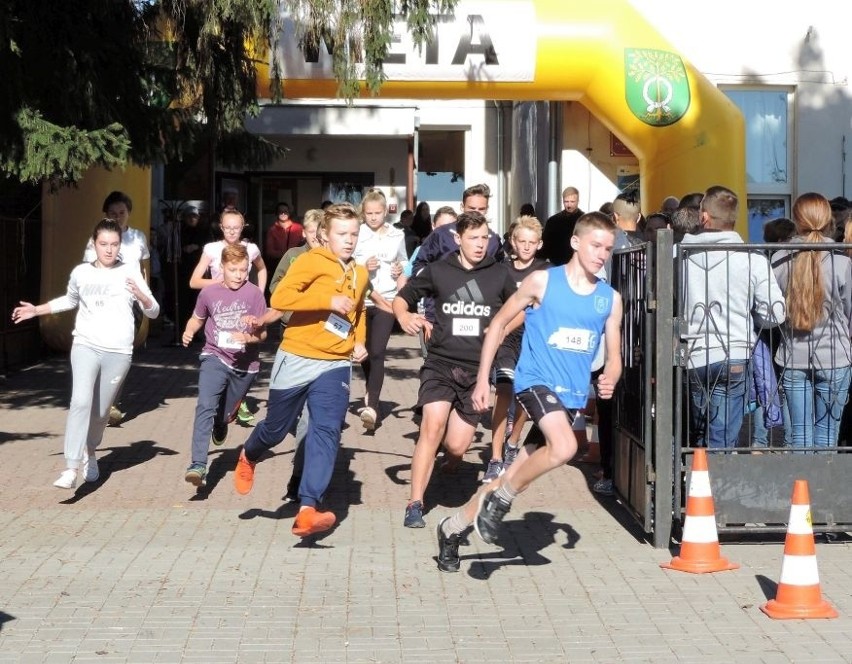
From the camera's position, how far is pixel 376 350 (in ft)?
37.5

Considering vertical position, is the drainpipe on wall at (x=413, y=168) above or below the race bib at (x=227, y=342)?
above

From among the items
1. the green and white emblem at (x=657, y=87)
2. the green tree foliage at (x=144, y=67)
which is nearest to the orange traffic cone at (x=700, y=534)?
the green tree foliage at (x=144, y=67)

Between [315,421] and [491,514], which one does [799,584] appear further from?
[315,421]

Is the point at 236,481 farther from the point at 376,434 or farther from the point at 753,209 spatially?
the point at 753,209

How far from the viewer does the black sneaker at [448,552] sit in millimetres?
7121

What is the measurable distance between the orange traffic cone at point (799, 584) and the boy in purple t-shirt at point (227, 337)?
4.07m

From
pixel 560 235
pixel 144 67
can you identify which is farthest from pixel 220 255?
pixel 560 235

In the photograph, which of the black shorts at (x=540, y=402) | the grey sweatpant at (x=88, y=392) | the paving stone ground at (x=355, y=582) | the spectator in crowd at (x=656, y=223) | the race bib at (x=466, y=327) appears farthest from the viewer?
the spectator in crowd at (x=656, y=223)

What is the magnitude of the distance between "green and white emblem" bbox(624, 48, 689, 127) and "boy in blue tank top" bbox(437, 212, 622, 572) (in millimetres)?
8819

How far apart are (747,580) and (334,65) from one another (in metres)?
7.46

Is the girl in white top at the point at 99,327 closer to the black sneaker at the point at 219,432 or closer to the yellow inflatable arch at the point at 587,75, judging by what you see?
the black sneaker at the point at 219,432

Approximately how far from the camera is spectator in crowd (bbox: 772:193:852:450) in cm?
793

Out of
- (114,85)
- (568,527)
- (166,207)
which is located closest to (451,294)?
(568,527)

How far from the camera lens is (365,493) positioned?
9320 mm
